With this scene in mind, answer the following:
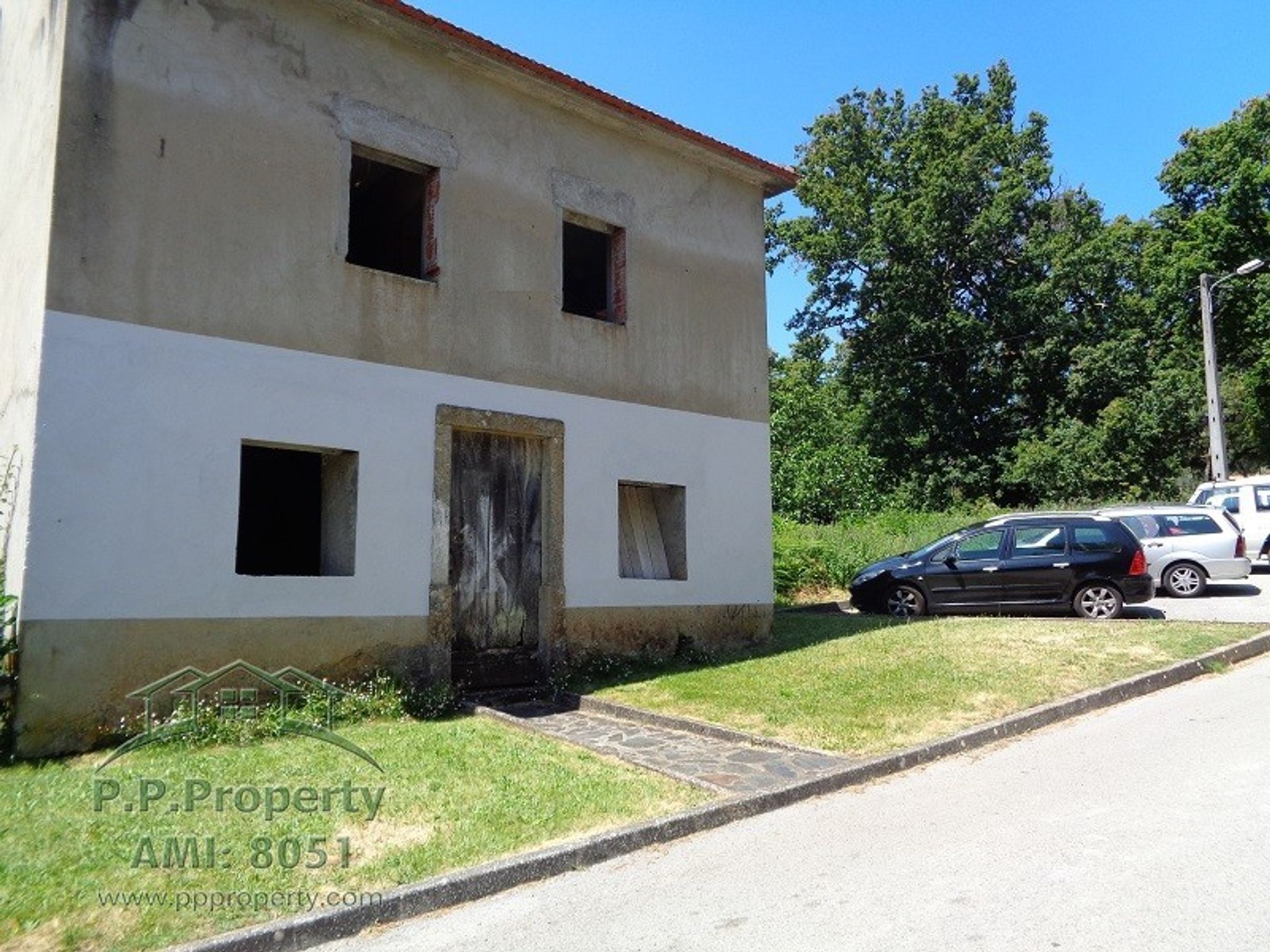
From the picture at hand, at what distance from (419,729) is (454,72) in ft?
22.1

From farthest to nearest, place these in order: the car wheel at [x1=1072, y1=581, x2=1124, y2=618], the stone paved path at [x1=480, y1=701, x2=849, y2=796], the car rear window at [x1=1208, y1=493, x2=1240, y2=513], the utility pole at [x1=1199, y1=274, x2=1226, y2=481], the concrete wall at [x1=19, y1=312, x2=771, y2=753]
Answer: the utility pole at [x1=1199, y1=274, x2=1226, y2=481] < the car rear window at [x1=1208, y1=493, x2=1240, y2=513] < the car wheel at [x1=1072, y1=581, x2=1124, y2=618] < the concrete wall at [x1=19, y1=312, x2=771, y2=753] < the stone paved path at [x1=480, y1=701, x2=849, y2=796]

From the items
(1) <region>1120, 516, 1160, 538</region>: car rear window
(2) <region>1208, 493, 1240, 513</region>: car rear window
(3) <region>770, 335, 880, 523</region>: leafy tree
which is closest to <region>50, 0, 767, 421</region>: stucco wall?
(1) <region>1120, 516, 1160, 538</region>: car rear window

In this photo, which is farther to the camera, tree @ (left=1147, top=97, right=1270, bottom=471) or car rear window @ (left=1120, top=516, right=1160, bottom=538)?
tree @ (left=1147, top=97, right=1270, bottom=471)

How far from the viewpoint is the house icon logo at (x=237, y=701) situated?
23.2ft

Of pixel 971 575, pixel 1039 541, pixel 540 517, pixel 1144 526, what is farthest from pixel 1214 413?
pixel 540 517

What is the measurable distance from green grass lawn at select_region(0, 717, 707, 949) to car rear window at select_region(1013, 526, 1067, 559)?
9501 mm

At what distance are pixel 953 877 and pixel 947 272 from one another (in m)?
32.5

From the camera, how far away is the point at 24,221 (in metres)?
7.59

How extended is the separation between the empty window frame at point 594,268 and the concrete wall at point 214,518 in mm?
1573

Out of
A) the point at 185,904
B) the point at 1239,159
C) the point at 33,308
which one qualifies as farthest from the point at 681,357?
the point at 1239,159

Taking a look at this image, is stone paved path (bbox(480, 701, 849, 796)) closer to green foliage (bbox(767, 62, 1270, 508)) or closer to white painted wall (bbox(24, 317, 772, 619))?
white painted wall (bbox(24, 317, 772, 619))

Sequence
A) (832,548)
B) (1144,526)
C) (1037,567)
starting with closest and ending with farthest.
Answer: (1037,567), (1144,526), (832,548)

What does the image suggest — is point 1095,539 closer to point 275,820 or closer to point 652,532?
point 652,532

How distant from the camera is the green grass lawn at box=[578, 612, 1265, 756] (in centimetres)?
766
